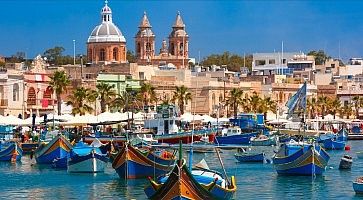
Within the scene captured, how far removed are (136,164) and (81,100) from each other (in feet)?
156

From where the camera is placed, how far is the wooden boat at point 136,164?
55.0m

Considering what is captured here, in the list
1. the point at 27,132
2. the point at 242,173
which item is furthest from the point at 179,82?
the point at 242,173

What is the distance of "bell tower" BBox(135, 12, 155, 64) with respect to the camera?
157375 mm

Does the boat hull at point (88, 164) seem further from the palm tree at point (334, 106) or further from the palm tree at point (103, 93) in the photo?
the palm tree at point (334, 106)

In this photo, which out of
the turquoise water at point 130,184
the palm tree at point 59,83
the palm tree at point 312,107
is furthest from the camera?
the palm tree at point 312,107

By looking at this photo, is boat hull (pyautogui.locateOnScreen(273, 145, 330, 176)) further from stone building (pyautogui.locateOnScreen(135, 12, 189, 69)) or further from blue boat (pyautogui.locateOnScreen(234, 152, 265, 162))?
stone building (pyautogui.locateOnScreen(135, 12, 189, 69))

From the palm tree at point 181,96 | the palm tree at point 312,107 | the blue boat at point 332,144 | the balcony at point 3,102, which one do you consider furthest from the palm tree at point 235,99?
the balcony at point 3,102

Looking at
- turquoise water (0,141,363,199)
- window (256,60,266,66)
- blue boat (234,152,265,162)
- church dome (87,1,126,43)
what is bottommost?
turquoise water (0,141,363,199)

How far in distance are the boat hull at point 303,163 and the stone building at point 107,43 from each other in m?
77.9

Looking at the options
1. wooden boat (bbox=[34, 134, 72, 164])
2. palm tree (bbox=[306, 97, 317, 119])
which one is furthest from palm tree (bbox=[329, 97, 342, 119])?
wooden boat (bbox=[34, 134, 72, 164])

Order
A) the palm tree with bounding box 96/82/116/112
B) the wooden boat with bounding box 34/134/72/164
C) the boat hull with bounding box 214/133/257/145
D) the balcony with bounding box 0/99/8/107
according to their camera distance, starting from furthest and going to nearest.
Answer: the palm tree with bounding box 96/82/116/112
the balcony with bounding box 0/99/8/107
the boat hull with bounding box 214/133/257/145
the wooden boat with bounding box 34/134/72/164

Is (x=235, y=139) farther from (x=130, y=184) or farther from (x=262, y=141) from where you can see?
(x=130, y=184)

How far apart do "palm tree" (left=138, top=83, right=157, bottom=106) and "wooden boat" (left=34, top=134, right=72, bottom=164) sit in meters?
43.8

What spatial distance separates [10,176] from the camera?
61.5 m
